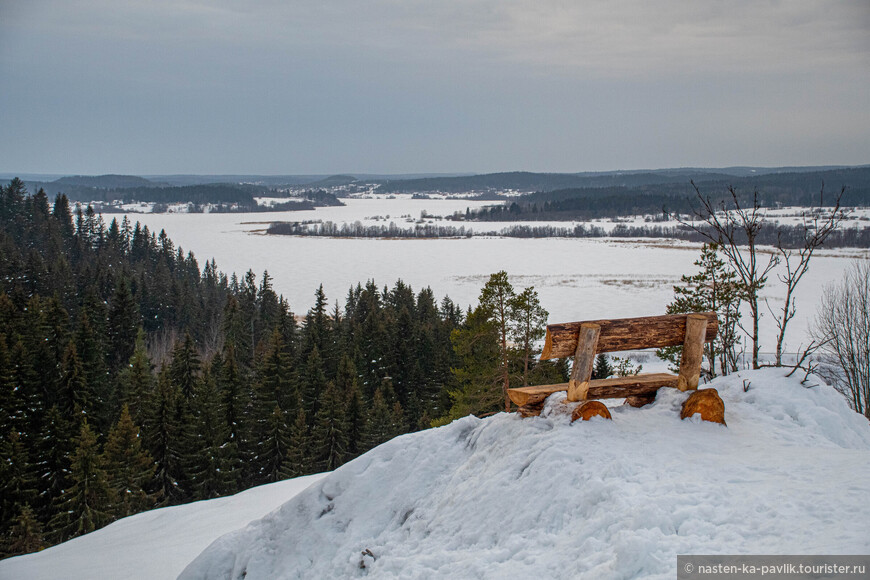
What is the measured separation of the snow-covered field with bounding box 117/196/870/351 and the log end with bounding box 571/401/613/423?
45.0m

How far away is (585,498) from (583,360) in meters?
1.96

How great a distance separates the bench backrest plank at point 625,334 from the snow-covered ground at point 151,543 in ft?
20.7

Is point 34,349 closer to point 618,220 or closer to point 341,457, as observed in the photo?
point 341,457

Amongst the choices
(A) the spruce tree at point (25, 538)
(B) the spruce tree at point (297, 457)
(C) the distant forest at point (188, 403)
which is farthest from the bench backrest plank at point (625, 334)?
(A) the spruce tree at point (25, 538)

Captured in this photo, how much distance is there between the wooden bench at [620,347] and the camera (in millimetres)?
7391

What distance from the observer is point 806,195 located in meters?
179

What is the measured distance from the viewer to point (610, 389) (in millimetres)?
7812

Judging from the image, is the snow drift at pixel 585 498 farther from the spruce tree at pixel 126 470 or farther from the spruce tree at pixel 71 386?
the spruce tree at pixel 71 386

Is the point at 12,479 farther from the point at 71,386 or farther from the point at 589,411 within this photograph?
the point at 589,411

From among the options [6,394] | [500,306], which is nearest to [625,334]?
[500,306]

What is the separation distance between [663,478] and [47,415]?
105 feet

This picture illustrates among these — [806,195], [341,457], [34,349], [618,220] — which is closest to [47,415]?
[34,349]

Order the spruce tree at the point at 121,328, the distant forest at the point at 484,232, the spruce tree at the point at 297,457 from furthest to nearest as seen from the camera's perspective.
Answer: the distant forest at the point at 484,232
the spruce tree at the point at 121,328
the spruce tree at the point at 297,457

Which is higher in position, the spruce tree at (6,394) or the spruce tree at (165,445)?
the spruce tree at (6,394)
